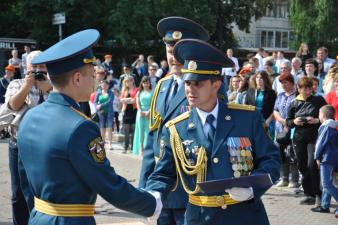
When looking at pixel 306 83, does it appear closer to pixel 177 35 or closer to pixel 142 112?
pixel 177 35

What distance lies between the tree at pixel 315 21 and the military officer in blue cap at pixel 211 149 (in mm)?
29500

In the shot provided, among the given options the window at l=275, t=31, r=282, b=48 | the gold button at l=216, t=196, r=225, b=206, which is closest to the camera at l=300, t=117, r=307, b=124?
the gold button at l=216, t=196, r=225, b=206

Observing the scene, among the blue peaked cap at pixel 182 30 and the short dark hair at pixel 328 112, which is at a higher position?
the blue peaked cap at pixel 182 30

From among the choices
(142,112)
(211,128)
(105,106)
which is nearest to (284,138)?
(142,112)

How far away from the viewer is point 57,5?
29.5m

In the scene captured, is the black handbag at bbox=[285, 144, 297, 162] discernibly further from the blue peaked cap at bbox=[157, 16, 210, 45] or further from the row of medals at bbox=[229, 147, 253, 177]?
the row of medals at bbox=[229, 147, 253, 177]

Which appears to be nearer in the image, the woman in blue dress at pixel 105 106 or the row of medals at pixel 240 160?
the row of medals at pixel 240 160

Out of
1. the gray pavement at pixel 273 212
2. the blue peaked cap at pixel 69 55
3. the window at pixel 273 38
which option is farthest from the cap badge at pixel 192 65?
the window at pixel 273 38

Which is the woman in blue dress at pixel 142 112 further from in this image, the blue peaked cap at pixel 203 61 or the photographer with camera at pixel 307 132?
the blue peaked cap at pixel 203 61

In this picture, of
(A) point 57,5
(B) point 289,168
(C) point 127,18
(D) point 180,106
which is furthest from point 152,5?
(D) point 180,106

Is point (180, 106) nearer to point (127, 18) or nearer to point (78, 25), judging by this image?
point (127, 18)

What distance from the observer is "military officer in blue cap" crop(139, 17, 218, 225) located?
4.66 metres

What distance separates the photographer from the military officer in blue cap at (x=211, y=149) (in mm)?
3760

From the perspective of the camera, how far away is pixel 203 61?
3.88 metres
